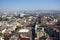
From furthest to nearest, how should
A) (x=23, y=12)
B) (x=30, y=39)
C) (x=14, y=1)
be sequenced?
(x=23, y=12)
(x=14, y=1)
(x=30, y=39)

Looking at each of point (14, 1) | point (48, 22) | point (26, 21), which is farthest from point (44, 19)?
point (14, 1)

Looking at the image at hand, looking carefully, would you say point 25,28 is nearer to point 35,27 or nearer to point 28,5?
point 35,27

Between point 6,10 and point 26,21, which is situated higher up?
point 6,10

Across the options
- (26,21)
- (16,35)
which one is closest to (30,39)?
(16,35)

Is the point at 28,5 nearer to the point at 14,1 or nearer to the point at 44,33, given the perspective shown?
the point at 14,1

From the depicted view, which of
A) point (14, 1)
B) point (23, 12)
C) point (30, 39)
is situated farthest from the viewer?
point (23, 12)

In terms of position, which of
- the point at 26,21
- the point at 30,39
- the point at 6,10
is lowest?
the point at 30,39

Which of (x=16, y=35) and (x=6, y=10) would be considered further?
(x=6, y=10)
